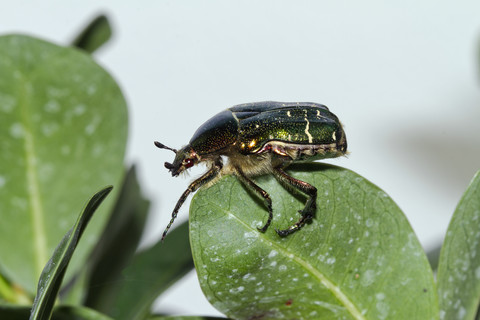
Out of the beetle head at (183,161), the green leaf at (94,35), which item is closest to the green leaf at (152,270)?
the beetle head at (183,161)

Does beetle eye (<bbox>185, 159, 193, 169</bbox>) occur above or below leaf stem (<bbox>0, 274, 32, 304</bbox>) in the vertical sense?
above

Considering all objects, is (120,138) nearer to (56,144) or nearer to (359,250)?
(56,144)

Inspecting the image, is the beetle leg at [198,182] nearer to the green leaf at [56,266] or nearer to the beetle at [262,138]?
the beetle at [262,138]

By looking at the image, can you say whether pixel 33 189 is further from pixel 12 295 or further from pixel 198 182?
pixel 198 182

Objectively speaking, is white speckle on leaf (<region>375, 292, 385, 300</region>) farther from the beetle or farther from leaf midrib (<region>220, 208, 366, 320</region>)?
the beetle

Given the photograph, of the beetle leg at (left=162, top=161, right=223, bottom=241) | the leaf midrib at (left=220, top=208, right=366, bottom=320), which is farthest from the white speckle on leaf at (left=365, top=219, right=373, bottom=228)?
the beetle leg at (left=162, top=161, right=223, bottom=241)

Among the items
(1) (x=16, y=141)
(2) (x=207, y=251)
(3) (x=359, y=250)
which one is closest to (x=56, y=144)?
(1) (x=16, y=141)
